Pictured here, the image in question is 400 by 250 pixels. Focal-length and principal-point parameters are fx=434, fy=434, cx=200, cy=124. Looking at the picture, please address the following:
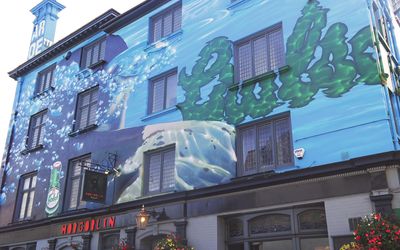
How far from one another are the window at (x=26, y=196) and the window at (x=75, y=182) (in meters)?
2.87

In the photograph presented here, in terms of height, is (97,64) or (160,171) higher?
(97,64)

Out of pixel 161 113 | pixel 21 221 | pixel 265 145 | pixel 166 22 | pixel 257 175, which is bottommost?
pixel 257 175

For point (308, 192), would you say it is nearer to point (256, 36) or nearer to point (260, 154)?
point (260, 154)

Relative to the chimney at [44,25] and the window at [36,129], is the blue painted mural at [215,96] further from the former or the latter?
the chimney at [44,25]

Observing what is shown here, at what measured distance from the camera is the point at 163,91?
17.1 meters

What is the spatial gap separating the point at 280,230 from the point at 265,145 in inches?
102

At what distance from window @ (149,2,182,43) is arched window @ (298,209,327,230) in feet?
31.4

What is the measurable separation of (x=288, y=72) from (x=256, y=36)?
220 centimetres

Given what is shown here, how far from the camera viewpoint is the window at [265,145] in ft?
41.7

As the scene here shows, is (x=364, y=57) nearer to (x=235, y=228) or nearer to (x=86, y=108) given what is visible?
(x=235, y=228)

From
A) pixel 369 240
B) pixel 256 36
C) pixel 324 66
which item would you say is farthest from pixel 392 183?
pixel 256 36

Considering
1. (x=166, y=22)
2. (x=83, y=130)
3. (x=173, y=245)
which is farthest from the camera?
(x=83, y=130)

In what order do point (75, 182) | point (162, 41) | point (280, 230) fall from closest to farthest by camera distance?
point (280, 230) < point (162, 41) < point (75, 182)

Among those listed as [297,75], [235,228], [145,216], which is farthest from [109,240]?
[297,75]
